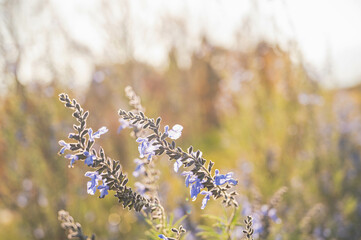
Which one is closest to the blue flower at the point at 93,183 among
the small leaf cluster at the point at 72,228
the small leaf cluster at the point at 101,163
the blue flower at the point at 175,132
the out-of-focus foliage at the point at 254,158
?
the small leaf cluster at the point at 101,163

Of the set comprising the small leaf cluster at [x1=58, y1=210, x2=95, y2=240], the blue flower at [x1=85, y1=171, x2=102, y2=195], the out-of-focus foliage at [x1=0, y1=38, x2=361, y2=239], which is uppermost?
the out-of-focus foliage at [x1=0, y1=38, x2=361, y2=239]

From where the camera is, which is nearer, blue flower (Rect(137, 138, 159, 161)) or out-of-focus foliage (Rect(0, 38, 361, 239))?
blue flower (Rect(137, 138, 159, 161))

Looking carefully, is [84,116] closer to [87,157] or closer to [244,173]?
[87,157]

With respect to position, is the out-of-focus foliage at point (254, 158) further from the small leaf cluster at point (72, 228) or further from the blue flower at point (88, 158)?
the blue flower at point (88, 158)

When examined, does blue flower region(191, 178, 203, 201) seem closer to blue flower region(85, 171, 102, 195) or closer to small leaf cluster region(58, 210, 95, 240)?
blue flower region(85, 171, 102, 195)

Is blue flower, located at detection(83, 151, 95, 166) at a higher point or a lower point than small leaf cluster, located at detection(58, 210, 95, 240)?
higher

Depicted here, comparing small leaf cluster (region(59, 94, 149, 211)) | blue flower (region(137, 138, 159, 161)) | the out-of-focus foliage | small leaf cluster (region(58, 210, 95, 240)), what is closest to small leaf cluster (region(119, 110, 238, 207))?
blue flower (region(137, 138, 159, 161))

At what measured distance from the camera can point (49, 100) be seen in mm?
5156

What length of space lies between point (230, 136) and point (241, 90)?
1.10 meters

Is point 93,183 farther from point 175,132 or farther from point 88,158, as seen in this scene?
point 175,132

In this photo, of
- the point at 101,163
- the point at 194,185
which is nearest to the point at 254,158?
the point at 194,185

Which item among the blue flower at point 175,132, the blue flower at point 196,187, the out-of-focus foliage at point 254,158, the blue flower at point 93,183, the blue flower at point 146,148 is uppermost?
the out-of-focus foliage at point 254,158

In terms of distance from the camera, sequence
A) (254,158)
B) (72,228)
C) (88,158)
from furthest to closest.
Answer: (254,158), (72,228), (88,158)

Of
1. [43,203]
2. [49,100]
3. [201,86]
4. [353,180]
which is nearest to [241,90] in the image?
[353,180]
